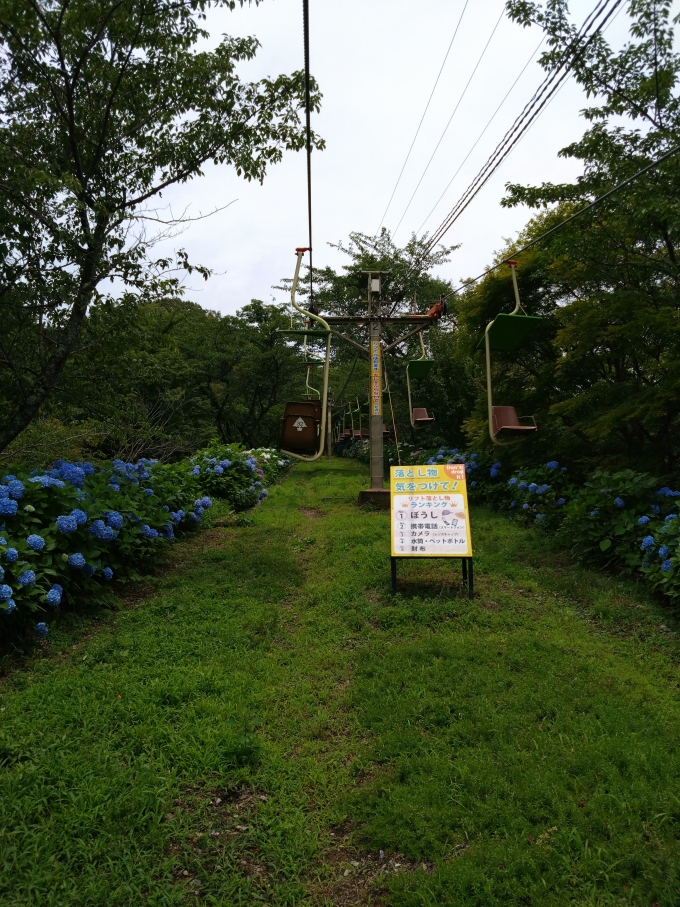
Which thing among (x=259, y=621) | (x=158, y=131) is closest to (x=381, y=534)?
(x=259, y=621)

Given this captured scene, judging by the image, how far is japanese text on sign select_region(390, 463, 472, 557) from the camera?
212 inches

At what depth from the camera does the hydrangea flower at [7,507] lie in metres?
4.22

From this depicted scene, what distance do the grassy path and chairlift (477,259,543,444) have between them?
2.10 metres

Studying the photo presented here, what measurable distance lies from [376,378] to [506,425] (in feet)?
11.8

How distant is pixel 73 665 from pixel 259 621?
150 centimetres

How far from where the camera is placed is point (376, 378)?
10.2 meters

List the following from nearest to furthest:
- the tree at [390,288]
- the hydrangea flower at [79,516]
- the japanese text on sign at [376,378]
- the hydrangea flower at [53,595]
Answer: the hydrangea flower at [53,595], the hydrangea flower at [79,516], the japanese text on sign at [376,378], the tree at [390,288]

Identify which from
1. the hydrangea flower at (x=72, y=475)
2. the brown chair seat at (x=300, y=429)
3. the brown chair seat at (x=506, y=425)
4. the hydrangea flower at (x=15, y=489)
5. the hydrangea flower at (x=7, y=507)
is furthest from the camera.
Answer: the brown chair seat at (x=300, y=429)

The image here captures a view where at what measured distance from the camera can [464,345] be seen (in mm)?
10578

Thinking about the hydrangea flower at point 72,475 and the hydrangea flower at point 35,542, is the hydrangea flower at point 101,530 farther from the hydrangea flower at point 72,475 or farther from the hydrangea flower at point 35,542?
the hydrangea flower at point 35,542

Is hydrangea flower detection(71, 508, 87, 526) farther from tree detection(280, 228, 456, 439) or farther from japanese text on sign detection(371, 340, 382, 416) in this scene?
tree detection(280, 228, 456, 439)

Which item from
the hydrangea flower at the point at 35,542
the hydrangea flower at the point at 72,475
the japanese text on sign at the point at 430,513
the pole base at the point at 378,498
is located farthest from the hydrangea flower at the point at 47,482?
the pole base at the point at 378,498

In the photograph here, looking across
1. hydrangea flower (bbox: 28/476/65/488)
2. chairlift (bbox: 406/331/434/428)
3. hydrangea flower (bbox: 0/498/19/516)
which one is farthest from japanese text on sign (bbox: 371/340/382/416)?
hydrangea flower (bbox: 0/498/19/516)

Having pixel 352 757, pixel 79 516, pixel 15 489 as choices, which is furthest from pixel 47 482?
pixel 352 757
